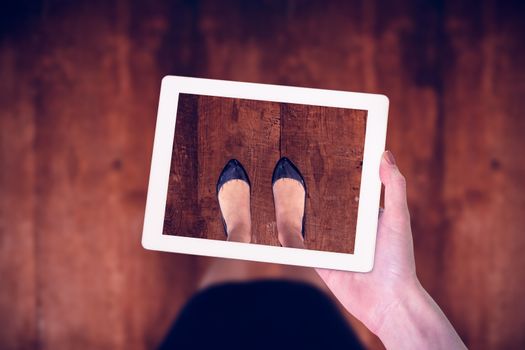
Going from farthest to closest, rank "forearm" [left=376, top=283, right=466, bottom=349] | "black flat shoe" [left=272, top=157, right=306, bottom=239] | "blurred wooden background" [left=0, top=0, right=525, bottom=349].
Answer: "blurred wooden background" [left=0, top=0, right=525, bottom=349] < "black flat shoe" [left=272, top=157, right=306, bottom=239] < "forearm" [left=376, top=283, right=466, bottom=349]

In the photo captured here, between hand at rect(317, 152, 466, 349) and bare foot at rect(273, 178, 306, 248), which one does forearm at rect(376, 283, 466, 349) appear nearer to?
hand at rect(317, 152, 466, 349)

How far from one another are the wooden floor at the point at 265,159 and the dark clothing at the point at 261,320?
246mm

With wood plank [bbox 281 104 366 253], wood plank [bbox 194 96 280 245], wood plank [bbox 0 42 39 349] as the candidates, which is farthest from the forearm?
wood plank [bbox 0 42 39 349]

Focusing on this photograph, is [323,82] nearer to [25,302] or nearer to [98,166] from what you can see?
[98,166]

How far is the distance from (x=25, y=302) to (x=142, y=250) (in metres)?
0.32

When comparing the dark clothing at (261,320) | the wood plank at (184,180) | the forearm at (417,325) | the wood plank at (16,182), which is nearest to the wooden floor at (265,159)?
the wood plank at (184,180)

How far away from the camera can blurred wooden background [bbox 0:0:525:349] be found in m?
0.95

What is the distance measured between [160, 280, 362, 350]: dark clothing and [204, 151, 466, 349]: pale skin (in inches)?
8.6

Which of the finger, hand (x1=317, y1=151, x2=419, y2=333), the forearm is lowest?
the forearm

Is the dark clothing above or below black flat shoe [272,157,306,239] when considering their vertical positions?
below

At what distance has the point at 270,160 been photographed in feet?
2.70

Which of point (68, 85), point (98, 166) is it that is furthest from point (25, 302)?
point (68, 85)

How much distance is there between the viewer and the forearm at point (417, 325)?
0.67m

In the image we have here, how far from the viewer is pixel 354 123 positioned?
0.74 m
